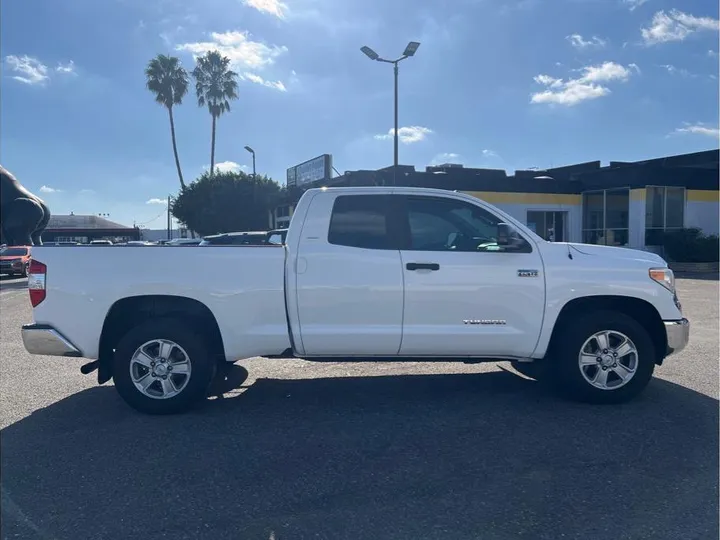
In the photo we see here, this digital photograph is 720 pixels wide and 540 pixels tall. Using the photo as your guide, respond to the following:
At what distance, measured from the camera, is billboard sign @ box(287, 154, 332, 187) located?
38.4 m

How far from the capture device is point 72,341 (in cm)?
497

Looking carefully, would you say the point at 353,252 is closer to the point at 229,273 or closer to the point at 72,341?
the point at 229,273

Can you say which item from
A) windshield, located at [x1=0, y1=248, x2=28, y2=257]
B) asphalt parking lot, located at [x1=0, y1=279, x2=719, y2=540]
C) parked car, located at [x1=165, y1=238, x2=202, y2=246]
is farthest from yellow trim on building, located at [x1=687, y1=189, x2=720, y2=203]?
windshield, located at [x1=0, y1=248, x2=28, y2=257]

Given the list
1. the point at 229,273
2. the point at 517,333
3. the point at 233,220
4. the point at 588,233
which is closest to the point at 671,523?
the point at 517,333

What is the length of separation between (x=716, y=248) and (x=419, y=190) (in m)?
23.4

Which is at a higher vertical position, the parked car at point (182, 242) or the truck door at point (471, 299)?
the parked car at point (182, 242)

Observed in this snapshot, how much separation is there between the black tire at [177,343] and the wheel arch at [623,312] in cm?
312

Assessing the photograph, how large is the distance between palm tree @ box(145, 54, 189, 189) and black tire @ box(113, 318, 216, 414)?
132ft

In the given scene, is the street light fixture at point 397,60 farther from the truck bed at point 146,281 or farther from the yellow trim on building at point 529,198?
the truck bed at point 146,281

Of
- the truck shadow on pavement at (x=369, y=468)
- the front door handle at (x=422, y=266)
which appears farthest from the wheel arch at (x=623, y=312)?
the front door handle at (x=422, y=266)

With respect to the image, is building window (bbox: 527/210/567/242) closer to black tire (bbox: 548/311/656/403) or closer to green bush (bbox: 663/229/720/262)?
green bush (bbox: 663/229/720/262)

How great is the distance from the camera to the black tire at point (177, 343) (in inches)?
195

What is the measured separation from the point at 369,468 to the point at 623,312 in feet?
9.84

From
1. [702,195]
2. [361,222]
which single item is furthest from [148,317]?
[702,195]
